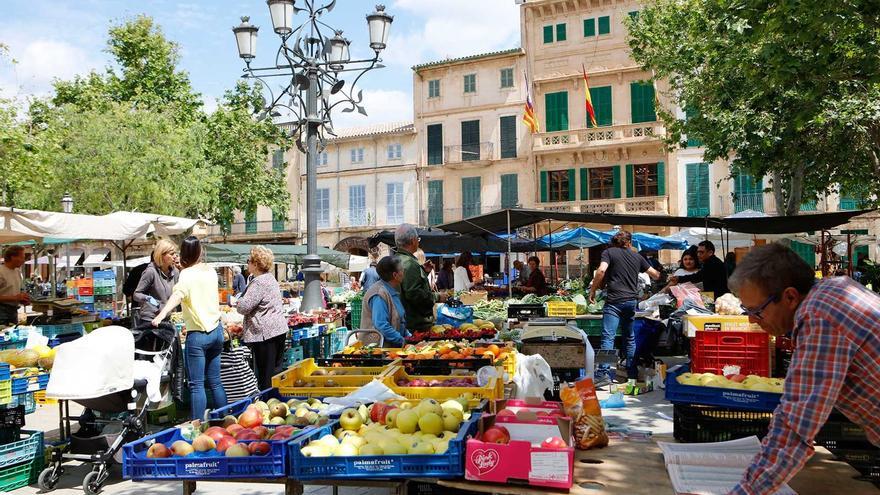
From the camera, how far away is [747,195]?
29.3 meters

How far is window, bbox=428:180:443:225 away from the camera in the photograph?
36125mm

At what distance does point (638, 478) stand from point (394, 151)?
3581cm

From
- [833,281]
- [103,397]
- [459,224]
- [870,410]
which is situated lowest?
[103,397]

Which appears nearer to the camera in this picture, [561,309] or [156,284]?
[156,284]

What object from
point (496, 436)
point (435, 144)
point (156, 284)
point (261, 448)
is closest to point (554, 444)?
point (496, 436)

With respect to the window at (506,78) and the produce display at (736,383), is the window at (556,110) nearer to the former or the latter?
the window at (506,78)

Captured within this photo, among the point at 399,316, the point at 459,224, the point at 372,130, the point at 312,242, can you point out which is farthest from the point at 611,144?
the point at 399,316

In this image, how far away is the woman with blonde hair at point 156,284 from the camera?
22.5ft

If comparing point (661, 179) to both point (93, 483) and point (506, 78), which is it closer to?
point (506, 78)

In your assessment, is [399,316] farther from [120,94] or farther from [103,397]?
[120,94]

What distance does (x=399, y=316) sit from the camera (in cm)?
609

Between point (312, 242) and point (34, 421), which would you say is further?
point (312, 242)

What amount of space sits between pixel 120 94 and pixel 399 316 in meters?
26.8

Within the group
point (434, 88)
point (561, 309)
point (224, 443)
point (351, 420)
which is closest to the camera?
point (224, 443)
